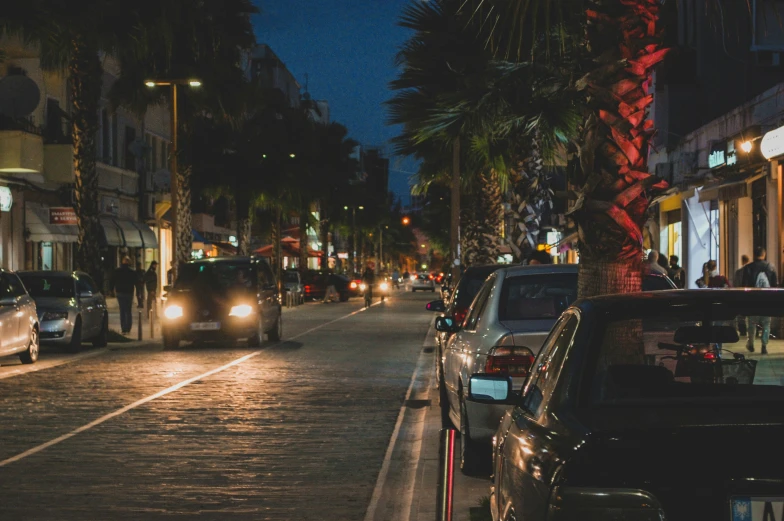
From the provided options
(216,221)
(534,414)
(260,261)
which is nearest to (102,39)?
(260,261)

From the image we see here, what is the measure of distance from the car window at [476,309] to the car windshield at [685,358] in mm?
5753

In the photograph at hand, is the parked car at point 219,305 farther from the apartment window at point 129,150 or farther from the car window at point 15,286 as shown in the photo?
the apartment window at point 129,150

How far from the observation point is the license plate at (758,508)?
12.0 ft

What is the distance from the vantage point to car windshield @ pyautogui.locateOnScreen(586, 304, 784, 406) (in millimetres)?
4367

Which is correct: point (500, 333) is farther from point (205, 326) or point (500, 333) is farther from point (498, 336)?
point (205, 326)

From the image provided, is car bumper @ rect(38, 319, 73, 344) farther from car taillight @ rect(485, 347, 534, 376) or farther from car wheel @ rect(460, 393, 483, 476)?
car taillight @ rect(485, 347, 534, 376)

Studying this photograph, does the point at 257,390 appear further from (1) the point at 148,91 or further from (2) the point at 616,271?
(1) the point at 148,91

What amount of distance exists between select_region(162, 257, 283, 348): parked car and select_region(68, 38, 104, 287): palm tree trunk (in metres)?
3.56

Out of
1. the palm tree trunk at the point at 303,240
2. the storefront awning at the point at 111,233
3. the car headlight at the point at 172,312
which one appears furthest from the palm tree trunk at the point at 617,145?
the palm tree trunk at the point at 303,240

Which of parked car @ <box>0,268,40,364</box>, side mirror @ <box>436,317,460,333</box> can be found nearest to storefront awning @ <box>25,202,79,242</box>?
parked car @ <box>0,268,40,364</box>

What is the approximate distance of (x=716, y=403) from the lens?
13.4 feet

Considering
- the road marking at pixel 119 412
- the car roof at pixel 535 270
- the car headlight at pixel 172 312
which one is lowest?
the road marking at pixel 119 412

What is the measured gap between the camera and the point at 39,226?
40.5 meters

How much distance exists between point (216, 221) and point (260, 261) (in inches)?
2066
